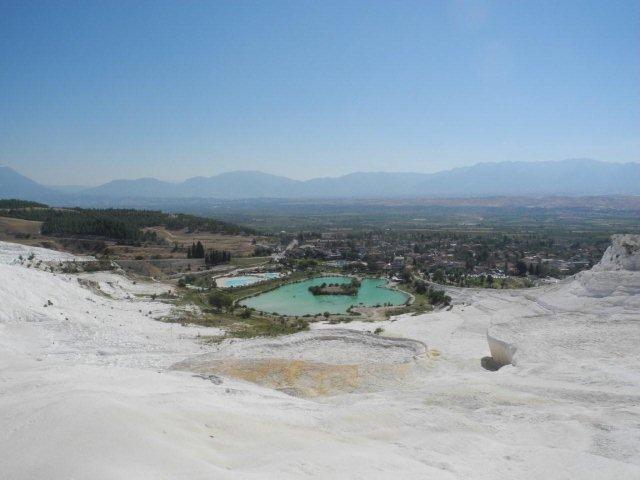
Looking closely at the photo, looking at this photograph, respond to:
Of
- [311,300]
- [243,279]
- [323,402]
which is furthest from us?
[243,279]

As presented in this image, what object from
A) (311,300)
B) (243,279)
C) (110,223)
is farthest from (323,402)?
(110,223)

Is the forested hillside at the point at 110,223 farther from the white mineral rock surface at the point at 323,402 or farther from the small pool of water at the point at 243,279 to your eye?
the white mineral rock surface at the point at 323,402

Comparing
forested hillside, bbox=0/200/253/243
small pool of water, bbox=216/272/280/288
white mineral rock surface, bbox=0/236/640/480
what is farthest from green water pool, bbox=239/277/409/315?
forested hillside, bbox=0/200/253/243

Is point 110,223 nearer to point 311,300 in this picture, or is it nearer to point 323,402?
point 311,300

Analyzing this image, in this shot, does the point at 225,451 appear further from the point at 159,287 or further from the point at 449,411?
the point at 159,287

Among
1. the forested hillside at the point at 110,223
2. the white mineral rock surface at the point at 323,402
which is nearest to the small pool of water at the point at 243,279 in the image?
the forested hillside at the point at 110,223
